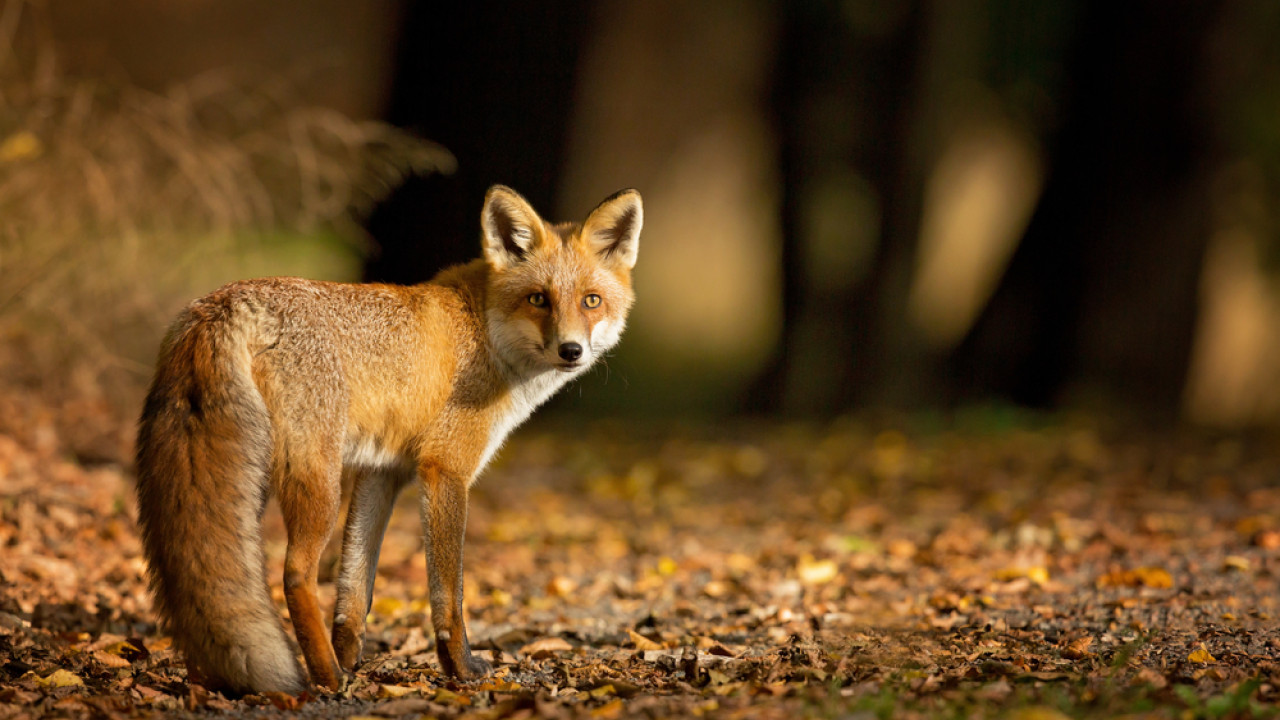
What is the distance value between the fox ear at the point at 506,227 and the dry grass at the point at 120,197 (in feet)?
6.11

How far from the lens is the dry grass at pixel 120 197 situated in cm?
690

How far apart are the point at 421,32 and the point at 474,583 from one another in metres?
8.61

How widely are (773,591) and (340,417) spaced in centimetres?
303

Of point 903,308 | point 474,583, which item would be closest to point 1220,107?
point 903,308

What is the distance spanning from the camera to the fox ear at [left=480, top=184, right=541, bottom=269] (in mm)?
5203

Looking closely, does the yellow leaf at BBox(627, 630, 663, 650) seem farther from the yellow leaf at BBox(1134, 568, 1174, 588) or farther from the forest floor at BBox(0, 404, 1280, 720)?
Answer: the yellow leaf at BBox(1134, 568, 1174, 588)

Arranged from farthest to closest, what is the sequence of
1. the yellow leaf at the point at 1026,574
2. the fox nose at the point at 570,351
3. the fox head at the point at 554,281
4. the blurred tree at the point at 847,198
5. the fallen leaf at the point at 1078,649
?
the blurred tree at the point at 847,198, the yellow leaf at the point at 1026,574, the fox head at the point at 554,281, the fox nose at the point at 570,351, the fallen leaf at the point at 1078,649

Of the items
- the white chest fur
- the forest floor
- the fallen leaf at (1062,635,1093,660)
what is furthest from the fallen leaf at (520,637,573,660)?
the fallen leaf at (1062,635,1093,660)

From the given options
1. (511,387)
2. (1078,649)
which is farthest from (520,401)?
(1078,649)

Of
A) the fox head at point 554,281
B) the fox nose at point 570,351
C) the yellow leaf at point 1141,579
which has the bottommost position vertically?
the yellow leaf at point 1141,579

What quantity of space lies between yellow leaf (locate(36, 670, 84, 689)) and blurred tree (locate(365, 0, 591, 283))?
8.15 m

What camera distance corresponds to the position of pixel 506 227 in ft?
17.5

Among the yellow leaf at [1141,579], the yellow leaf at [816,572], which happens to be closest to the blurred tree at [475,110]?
the yellow leaf at [816,572]

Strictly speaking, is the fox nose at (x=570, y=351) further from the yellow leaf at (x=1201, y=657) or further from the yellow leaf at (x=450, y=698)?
the yellow leaf at (x=1201, y=657)
